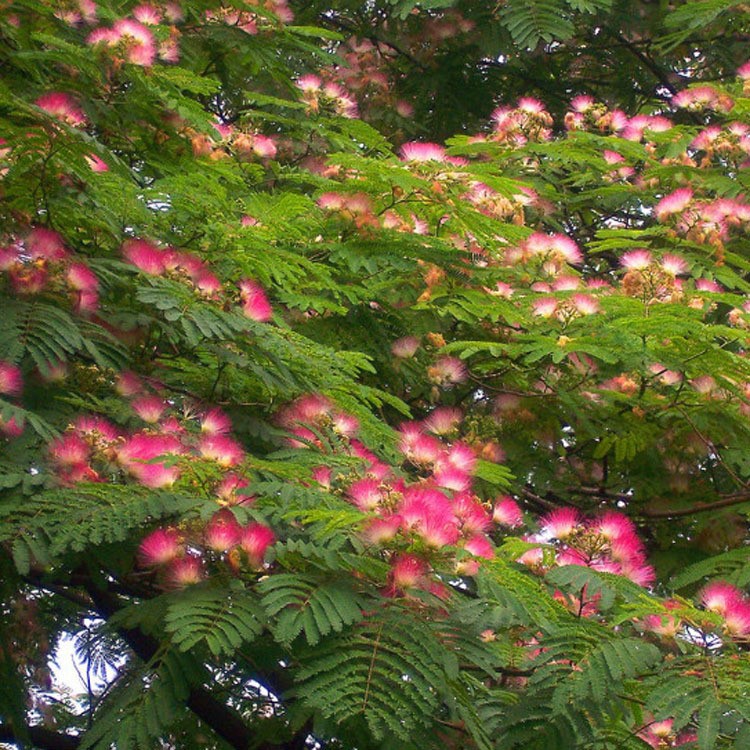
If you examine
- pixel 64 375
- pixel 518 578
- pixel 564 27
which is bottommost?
pixel 518 578

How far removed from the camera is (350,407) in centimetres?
436

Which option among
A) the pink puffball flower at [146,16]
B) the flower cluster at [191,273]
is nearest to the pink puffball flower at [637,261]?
the flower cluster at [191,273]

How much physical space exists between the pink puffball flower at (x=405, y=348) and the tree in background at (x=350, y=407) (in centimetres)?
2

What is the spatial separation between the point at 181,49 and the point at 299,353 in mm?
2510

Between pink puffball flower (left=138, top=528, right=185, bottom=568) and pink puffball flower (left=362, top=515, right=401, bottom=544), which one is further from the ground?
pink puffball flower (left=138, top=528, right=185, bottom=568)

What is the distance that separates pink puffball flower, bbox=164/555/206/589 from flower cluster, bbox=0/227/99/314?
3.34 feet

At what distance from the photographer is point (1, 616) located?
4352mm

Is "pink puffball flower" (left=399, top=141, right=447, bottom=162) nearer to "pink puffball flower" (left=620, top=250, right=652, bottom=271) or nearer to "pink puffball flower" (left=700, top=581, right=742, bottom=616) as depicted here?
"pink puffball flower" (left=620, top=250, right=652, bottom=271)

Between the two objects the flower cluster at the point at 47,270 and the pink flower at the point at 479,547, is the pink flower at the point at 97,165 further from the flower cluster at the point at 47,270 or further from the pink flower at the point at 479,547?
the pink flower at the point at 479,547

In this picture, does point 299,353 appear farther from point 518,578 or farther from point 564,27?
point 564,27

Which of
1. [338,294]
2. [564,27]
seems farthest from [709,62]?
[338,294]

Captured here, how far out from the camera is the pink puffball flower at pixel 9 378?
11.8 feet

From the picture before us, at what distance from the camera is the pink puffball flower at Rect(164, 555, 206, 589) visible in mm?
3244

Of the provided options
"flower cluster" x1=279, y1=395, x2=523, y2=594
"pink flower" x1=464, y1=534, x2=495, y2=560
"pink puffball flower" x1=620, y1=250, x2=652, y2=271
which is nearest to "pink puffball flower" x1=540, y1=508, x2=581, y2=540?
"flower cluster" x1=279, y1=395, x2=523, y2=594
